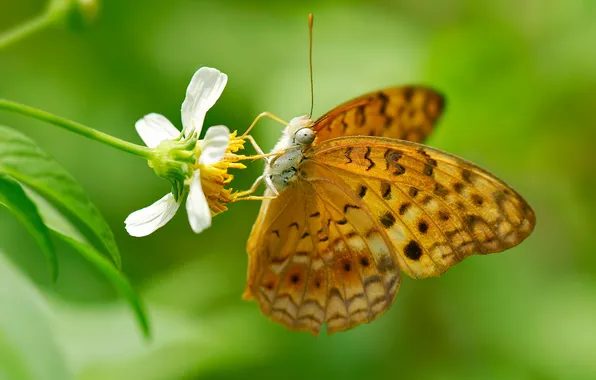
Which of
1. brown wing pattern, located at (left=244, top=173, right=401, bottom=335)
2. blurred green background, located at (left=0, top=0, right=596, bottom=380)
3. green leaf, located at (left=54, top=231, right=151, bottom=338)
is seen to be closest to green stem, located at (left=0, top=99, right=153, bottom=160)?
green leaf, located at (left=54, top=231, right=151, bottom=338)

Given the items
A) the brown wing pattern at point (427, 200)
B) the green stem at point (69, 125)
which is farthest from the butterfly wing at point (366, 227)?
the green stem at point (69, 125)

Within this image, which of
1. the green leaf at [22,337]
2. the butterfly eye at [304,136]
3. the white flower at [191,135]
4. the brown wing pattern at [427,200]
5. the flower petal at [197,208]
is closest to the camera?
the green leaf at [22,337]

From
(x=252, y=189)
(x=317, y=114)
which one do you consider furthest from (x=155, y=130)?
(x=317, y=114)

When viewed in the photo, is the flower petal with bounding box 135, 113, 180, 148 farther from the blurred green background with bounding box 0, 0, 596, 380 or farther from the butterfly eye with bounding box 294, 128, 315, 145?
the blurred green background with bounding box 0, 0, 596, 380

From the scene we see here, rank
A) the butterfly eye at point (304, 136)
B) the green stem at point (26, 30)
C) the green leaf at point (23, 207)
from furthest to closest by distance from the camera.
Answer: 1. the butterfly eye at point (304, 136)
2. the green stem at point (26, 30)
3. the green leaf at point (23, 207)

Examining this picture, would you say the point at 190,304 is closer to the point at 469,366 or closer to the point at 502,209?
the point at 469,366

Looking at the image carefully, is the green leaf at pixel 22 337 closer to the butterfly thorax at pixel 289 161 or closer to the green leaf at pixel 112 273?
the green leaf at pixel 112 273

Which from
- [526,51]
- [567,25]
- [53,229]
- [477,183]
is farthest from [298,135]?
[567,25]
